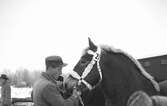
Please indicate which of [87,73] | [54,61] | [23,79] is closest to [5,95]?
[87,73]

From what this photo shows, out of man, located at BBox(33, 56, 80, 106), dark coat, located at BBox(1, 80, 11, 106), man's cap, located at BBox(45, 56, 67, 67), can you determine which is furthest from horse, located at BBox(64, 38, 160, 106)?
dark coat, located at BBox(1, 80, 11, 106)

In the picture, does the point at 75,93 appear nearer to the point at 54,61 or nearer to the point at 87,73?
the point at 87,73

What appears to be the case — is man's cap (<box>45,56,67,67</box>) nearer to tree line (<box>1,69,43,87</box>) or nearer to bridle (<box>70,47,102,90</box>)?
bridle (<box>70,47,102,90</box>)

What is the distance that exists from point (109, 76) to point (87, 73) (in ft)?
1.07

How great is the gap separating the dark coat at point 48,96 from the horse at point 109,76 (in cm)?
47

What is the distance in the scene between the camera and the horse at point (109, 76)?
13.9ft

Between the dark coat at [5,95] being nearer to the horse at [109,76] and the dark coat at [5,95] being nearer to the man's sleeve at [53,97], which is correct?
the horse at [109,76]

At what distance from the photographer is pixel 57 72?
3922 mm

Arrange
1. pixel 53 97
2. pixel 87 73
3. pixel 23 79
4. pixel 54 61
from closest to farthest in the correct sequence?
pixel 53 97 → pixel 54 61 → pixel 87 73 → pixel 23 79

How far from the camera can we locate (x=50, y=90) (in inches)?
146

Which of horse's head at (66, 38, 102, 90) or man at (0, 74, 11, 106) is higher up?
horse's head at (66, 38, 102, 90)

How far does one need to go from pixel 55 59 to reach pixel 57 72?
17 centimetres

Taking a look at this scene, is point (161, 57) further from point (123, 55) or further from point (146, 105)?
point (146, 105)

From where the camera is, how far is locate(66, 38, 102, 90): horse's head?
13.9ft
